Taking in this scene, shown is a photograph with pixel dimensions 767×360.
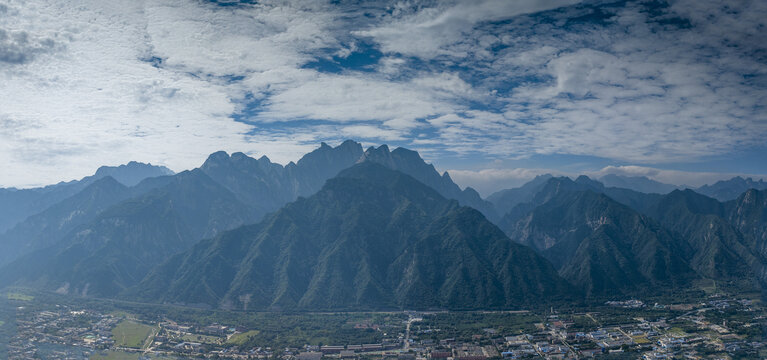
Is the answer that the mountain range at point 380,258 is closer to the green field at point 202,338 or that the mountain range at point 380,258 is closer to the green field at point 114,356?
the green field at point 202,338

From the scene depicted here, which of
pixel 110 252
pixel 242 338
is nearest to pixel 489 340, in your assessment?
pixel 242 338

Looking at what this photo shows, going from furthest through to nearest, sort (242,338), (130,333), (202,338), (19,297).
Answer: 1. (19,297)
2. (130,333)
3. (202,338)
4. (242,338)

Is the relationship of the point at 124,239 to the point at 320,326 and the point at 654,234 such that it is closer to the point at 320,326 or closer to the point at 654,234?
the point at 320,326

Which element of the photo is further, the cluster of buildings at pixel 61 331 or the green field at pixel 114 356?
the cluster of buildings at pixel 61 331

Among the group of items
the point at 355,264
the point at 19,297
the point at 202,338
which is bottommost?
the point at 202,338

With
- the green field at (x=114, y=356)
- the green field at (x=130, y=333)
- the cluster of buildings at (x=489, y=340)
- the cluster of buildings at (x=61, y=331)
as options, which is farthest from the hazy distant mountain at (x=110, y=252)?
the green field at (x=114, y=356)

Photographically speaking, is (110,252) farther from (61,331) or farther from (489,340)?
(489,340)

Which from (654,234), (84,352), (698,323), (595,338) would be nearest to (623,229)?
(654,234)

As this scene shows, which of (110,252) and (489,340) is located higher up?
(110,252)
